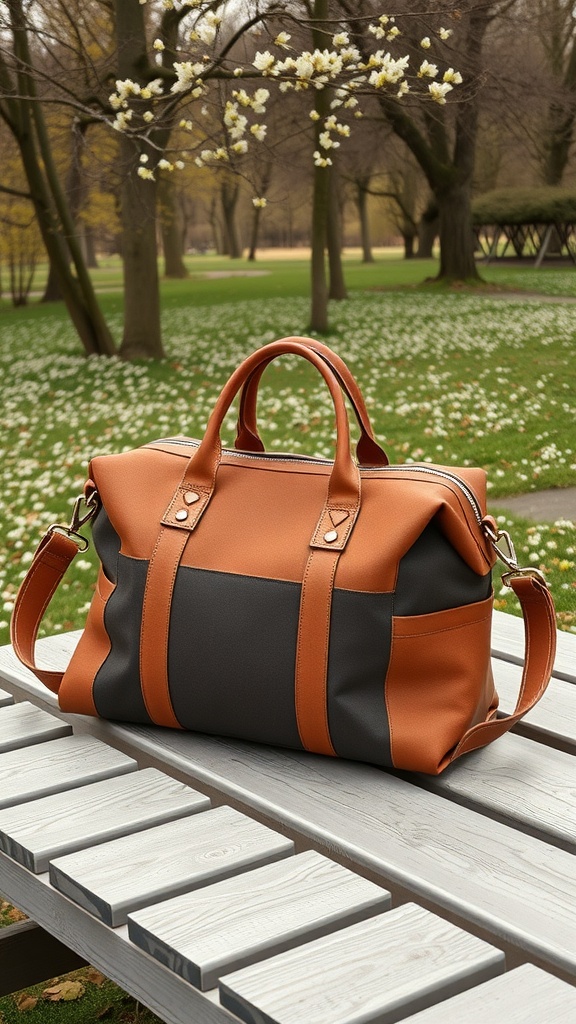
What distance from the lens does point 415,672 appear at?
7.73 feet

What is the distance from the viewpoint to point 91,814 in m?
2.17

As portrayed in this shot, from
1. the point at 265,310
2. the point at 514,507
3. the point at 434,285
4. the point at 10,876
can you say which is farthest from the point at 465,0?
the point at 434,285

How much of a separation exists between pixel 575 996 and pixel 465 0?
11.1 m

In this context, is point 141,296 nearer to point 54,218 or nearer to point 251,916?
point 54,218

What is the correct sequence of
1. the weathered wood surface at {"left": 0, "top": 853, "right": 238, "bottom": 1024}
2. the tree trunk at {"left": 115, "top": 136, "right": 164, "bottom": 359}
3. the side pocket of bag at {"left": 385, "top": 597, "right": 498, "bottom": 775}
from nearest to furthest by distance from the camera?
the weathered wood surface at {"left": 0, "top": 853, "right": 238, "bottom": 1024}, the side pocket of bag at {"left": 385, "top": 597, "right": 498, "bottom": 775}, the tree trunk at {"left": 115, "top": 136, "right": 164, "bottom": 359}

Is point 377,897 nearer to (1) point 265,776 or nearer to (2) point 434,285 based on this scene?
(1) point 265,776

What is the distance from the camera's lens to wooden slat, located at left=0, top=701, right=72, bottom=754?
2584mm

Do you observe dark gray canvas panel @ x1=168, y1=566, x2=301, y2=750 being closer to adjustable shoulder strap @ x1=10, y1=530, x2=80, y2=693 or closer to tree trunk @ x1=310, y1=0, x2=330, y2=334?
adjustable shoulder strap @ x1=10, y1=530, x2=80, y2=693

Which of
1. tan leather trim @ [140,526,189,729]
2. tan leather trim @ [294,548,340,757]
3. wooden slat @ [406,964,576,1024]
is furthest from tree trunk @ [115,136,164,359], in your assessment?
wooden slat @ [406,964,576,1024]

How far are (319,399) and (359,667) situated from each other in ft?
31.6

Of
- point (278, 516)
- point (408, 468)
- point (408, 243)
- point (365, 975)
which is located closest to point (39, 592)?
point (278, 516)

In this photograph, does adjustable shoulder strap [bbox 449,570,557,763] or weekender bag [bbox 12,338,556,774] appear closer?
weekender bag [bbox 12,338,556,774]

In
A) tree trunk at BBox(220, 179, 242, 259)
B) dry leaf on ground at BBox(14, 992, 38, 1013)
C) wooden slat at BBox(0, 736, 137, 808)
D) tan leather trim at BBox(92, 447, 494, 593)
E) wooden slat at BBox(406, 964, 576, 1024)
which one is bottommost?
dry leaf on ground at BBox(14, 992, 38, 1013)

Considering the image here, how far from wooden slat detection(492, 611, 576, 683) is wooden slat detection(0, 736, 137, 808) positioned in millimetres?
1124
